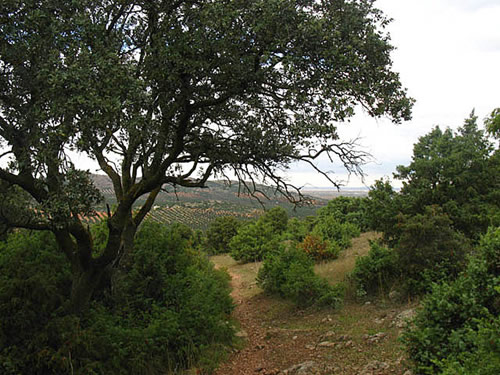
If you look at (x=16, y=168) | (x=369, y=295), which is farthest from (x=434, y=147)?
(x=16, y=168)

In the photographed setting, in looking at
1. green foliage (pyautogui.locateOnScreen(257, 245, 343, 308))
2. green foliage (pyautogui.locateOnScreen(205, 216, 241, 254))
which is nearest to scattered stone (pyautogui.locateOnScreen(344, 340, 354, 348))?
green foliage (pyautogui.locateOnScreen(257, 245, 343, 308))

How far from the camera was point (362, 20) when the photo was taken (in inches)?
210

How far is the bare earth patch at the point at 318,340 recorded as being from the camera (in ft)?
17.4

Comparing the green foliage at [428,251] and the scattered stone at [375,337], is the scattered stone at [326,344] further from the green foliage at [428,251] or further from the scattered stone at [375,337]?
the green foliage at [428,251]

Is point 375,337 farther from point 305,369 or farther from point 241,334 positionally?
point 241,334

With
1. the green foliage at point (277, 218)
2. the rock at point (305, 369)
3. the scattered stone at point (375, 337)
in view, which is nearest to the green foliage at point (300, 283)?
the scattered stone at point (375, 337)

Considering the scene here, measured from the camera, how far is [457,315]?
4.64m

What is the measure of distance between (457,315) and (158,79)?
567 cm

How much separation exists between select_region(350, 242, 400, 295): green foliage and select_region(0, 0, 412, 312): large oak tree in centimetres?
399

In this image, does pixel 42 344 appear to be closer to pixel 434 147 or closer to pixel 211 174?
pixel 211 174

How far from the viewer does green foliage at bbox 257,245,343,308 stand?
8.66 meters

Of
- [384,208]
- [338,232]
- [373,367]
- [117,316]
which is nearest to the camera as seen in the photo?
[373,367]

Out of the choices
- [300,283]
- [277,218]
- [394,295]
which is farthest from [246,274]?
[277,218]

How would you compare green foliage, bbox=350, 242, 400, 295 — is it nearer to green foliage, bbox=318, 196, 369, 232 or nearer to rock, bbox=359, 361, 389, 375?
rock, bbox=359, 361, 389, 375
